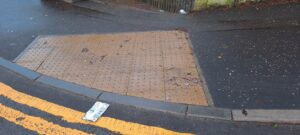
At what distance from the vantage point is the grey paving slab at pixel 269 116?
3900 mm

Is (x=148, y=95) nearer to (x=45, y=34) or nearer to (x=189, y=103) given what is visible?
(x=189, y=103)

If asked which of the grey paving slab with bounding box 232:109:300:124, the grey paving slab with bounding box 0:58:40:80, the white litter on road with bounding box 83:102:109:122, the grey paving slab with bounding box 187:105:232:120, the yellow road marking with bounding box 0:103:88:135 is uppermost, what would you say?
the grey paving slab with bounding box 232:109:300:124

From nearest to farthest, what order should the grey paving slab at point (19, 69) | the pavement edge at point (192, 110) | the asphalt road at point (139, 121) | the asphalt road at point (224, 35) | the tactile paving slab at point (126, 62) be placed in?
the asphalt road at point (139, 121)
the pavement edge at point (192, 110)
the asphalt road at point (224, 35)
the tactile paving slab at point (126, 62)
the grey paving slab at point (19, 69)

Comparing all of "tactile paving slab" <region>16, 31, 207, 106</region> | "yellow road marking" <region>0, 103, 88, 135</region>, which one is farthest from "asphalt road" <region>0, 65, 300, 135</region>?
"tactile paving slab" <region>16, 31, 207, 106</region>

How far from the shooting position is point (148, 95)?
4.39 metres

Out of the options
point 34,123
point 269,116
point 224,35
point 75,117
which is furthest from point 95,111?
point 224,35

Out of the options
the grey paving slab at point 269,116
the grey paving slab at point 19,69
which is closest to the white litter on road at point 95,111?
the grey paving slab at point 19,69

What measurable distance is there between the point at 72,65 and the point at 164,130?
1.82 meters

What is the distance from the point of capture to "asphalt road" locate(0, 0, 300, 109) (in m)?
4.39

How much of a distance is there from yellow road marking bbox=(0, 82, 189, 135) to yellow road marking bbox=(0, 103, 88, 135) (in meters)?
0.16

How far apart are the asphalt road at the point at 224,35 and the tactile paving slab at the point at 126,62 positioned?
0.69ft

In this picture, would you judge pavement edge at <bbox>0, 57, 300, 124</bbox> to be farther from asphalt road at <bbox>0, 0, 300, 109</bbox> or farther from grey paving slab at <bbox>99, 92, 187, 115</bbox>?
asphalt road at <bbox>0, 0, 300, 109</bbox>

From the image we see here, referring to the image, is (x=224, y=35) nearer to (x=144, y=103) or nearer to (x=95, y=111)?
(x=144, y=103)

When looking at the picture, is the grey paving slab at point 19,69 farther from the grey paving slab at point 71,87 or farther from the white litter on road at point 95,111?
the white litter on road at point 95,111
